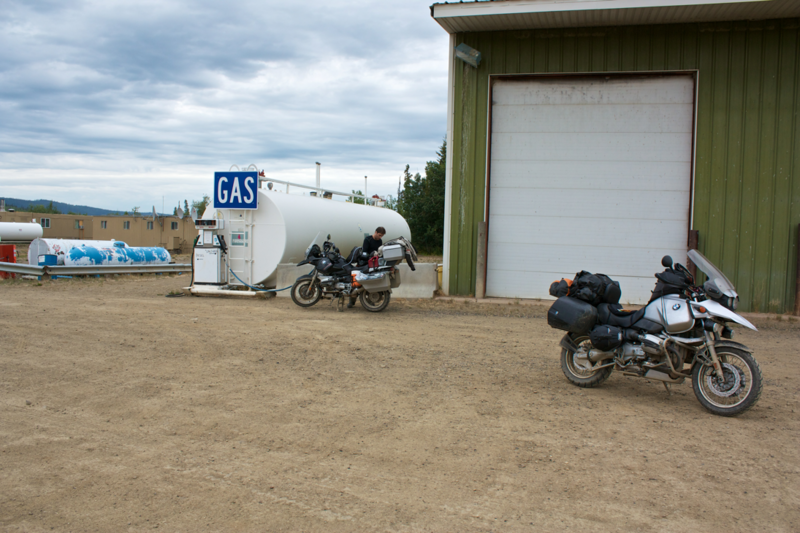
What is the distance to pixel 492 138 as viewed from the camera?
1262 centimetres

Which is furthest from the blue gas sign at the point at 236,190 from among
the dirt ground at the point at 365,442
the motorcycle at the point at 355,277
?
the dirt ground at the point at 365,442

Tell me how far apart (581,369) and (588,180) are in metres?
7.42

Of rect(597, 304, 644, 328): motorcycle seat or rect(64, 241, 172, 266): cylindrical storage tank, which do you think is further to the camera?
rect(64, 241, 172, 266): cylindrical storage tank

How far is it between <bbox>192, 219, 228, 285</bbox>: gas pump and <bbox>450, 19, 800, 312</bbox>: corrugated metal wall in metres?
8.80

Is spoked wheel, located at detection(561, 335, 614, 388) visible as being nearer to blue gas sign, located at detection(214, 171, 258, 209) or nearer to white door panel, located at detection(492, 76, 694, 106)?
white door panel, located at detection(492, 76, 694, 106)

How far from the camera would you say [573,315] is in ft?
18.0

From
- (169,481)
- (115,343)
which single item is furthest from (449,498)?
(115,343)

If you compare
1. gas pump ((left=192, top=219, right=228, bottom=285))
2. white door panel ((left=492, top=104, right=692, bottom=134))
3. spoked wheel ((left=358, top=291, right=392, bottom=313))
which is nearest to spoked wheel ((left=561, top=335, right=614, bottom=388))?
spoked wheel ((left=358, top=291, right=392, bottom=313))

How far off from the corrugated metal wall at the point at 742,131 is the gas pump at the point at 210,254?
8799mm

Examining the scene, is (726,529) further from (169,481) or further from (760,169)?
(760,169)

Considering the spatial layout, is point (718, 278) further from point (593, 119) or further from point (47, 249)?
point (47, 249)

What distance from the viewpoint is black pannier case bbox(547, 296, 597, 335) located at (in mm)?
5453

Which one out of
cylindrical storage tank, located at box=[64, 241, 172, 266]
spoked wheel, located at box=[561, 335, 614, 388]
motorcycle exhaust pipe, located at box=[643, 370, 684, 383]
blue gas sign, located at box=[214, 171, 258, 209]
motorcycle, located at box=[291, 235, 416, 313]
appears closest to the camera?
motorcycle exhaust pipe, located at box=[643, 370, 684, 383]

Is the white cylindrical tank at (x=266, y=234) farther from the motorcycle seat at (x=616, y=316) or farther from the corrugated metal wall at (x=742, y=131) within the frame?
the motorcycle seat at (x=616, y=316)
